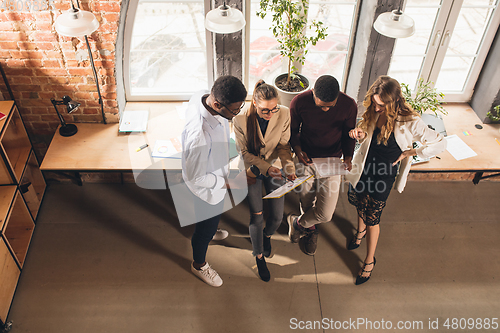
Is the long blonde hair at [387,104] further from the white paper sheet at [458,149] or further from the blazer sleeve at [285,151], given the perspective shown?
the white paper sheet at [458,149]

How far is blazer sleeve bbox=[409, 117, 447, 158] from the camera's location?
8.39ft

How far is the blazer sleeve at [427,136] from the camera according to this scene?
2557 millimetres

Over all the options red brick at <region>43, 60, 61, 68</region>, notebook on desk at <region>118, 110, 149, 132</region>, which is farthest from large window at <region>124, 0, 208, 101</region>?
red brick at <region>43, 60, 61, 68</region>

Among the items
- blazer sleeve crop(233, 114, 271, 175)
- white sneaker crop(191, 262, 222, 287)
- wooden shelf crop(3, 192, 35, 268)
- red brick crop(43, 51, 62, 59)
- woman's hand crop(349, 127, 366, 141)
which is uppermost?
red brick crop(43, 51, 62, 59)

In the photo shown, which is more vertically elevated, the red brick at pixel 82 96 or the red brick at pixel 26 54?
the red brick at pixel 26 54

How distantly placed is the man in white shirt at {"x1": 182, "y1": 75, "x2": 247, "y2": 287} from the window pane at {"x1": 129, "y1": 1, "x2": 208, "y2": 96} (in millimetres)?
1333

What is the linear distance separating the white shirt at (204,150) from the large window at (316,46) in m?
1.40

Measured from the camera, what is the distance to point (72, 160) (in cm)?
317

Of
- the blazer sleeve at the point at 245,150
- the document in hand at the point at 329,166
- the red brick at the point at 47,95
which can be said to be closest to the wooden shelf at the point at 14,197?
the red brick at the point at 47,95

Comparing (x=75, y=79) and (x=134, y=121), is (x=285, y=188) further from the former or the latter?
(x=75, y=79)

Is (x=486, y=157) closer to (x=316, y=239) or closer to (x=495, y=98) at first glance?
(x=495, y=98)

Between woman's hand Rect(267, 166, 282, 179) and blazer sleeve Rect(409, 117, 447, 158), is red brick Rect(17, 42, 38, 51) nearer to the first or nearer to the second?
woman's hand Rect(267, 166, 282, 179)

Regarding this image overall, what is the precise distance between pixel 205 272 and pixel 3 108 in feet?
7.15

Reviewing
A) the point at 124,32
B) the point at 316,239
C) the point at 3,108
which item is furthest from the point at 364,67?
the point at 3,108
